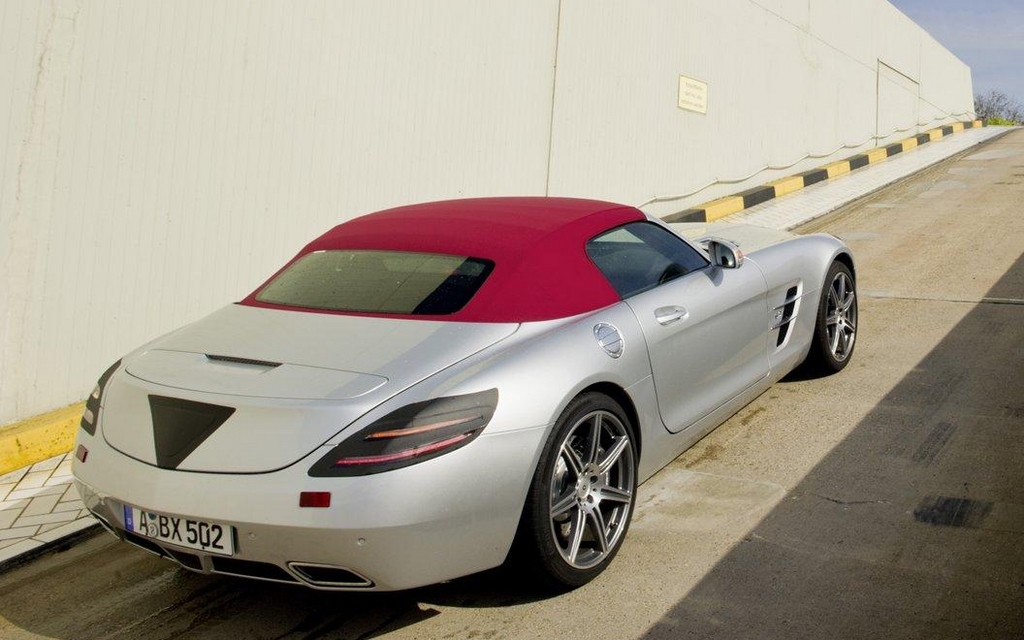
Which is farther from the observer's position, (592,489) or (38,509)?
(38,509)

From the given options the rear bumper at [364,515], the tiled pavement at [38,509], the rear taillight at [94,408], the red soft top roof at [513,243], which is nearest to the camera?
the rear bumper at [364,515]

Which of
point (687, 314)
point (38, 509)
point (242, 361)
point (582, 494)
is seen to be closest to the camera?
point (242, 361)

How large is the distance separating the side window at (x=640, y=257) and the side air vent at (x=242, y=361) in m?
1.37

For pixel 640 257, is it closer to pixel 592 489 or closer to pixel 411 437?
pixel 592 489

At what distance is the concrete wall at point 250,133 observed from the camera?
18.1 ft

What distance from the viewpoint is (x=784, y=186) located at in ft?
50.5

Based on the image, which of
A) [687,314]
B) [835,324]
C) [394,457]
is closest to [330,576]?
[394,457]

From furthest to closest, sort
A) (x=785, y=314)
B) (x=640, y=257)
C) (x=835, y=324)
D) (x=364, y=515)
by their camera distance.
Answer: (x=835, y=324) → (x=785, y=314) → (x=640, y=257) → (x=364, y=515)

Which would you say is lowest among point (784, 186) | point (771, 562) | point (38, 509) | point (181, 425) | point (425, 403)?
point (38, 509)

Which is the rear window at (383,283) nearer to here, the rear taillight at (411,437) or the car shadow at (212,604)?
the rear taillight at (411,437)

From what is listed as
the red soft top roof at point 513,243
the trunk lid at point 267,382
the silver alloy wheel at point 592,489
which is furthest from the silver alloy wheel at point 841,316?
the trunk lid at point 267,382

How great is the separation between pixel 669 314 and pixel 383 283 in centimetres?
114

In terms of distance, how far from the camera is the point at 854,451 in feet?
15.2

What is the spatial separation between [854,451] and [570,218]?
5.67 feet
